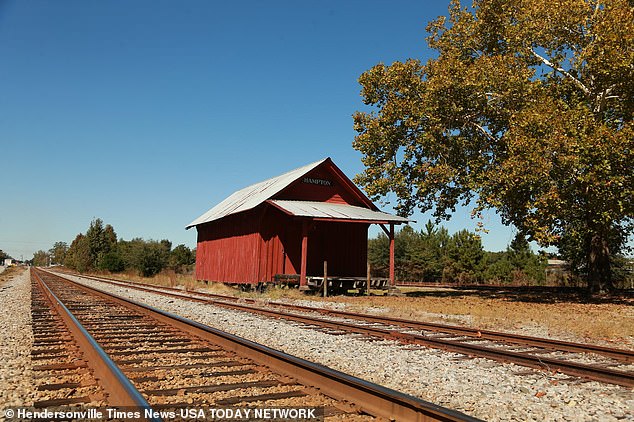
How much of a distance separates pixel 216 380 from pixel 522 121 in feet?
50.3

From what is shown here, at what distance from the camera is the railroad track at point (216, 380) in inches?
160

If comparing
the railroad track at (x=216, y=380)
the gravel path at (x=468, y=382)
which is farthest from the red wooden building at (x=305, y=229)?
the railroad track at (x=216, y=380)

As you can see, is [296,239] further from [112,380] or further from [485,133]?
[112,380]

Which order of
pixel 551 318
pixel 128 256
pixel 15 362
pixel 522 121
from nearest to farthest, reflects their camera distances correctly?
pixel 15 362, pixel 551 318, pixel 522 121, pixel 128 256

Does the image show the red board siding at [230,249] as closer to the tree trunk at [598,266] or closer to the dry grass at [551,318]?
the dry grass at [551,318]

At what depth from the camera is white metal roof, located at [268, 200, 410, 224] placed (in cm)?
2234

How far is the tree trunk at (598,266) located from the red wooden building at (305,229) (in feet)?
29.4

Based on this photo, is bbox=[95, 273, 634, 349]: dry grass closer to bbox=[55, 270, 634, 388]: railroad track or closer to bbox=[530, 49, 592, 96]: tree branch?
bbox=[55, 270, 634, 388]: railroad track

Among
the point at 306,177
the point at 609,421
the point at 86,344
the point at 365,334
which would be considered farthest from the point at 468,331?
the point at 306,177

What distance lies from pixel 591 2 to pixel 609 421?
19.4m

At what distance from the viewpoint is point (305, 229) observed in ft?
72.9

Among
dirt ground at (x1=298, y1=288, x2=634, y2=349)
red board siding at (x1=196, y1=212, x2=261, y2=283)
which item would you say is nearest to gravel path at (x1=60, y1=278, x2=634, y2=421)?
dirt ground at (x1=298, y1=288, x2=634, y2=349)

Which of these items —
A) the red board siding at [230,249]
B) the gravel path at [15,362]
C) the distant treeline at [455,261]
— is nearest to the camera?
the gravel path at [15,362]

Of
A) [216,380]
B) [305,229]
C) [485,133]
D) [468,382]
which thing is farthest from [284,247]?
[216,380]
